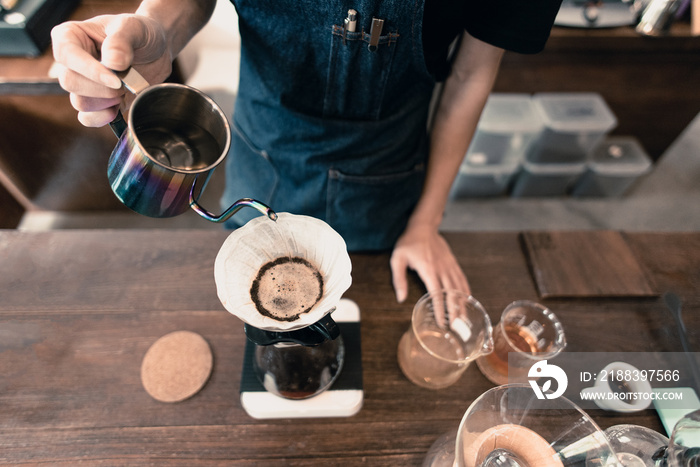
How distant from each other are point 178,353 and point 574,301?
898 millimetres

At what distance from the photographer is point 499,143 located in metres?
2.24

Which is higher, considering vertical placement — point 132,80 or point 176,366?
point 132,80

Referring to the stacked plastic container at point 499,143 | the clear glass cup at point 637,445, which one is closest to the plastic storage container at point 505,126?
the stacked plastic container at point 499,143

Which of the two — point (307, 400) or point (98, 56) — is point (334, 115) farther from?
point (307, 400)

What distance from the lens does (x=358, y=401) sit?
80 centimetres

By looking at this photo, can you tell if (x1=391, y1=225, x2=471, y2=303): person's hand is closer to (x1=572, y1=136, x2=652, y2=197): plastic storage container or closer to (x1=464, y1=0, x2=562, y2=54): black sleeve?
(x1=464, y1=0, x2=562, y2=54): black sleeve

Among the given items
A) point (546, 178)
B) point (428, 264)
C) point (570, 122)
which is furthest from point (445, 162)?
point (546, 178)

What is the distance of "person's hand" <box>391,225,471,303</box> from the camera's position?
3.17 ft

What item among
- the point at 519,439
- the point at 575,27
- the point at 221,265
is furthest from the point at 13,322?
the point at 575,27

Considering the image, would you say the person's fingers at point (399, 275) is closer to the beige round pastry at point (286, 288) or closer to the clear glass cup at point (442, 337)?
the clear glass cup at point (442, 337)

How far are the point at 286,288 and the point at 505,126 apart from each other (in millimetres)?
1829

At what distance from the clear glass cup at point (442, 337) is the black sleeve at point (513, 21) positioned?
55 cm

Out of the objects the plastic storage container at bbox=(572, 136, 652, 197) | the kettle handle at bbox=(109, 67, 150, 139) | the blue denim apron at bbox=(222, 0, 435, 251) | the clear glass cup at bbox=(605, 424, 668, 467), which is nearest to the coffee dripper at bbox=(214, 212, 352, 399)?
the kettle handle at bbox=(109, 67, 150, 139)

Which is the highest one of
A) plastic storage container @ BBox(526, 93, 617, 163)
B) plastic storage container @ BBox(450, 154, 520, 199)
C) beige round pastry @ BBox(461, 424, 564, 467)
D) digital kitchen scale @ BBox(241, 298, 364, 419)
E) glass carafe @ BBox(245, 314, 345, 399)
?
beige round pastry @ BBox(461, 424, 564, 467)
